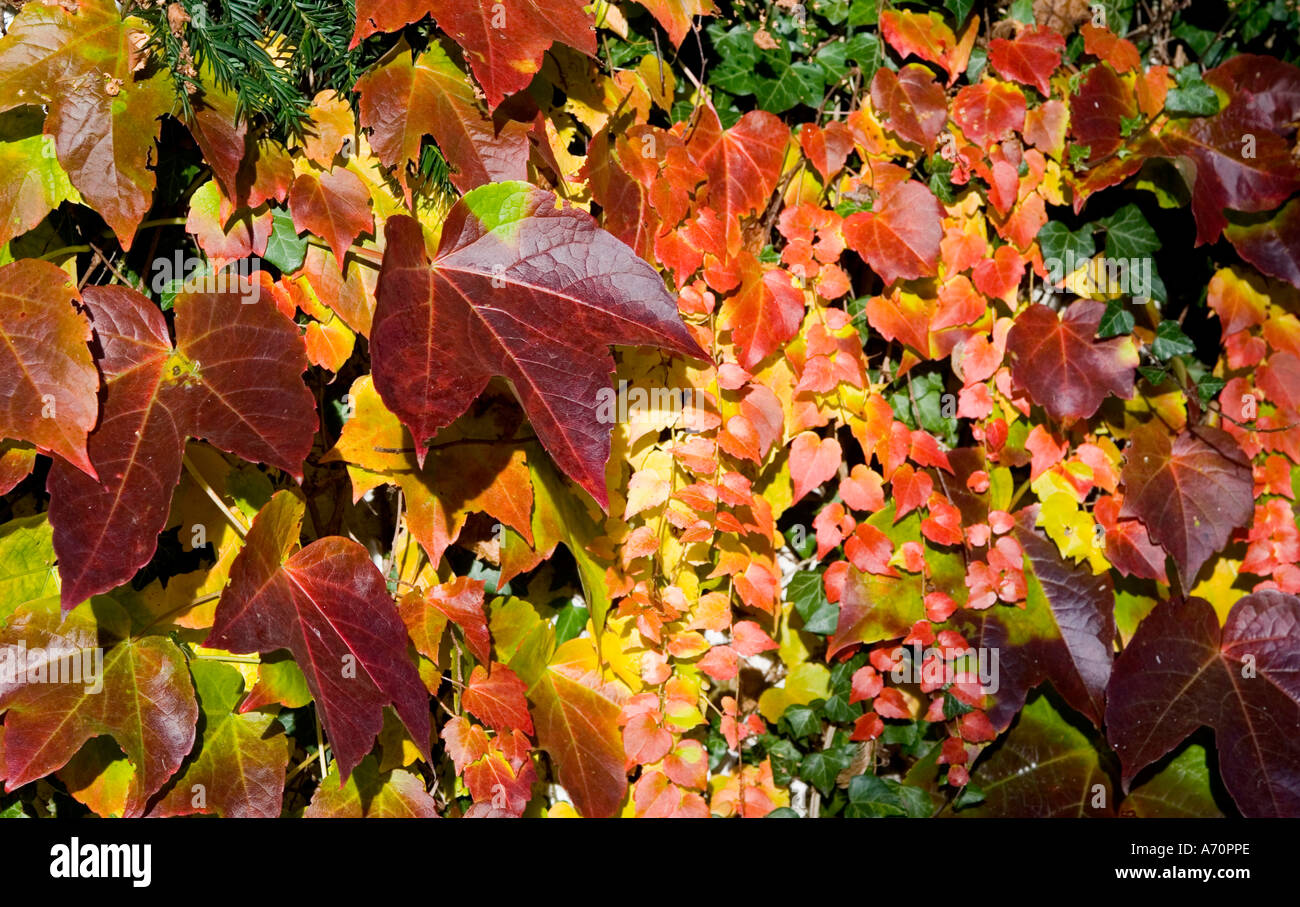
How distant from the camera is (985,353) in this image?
2.00 meters

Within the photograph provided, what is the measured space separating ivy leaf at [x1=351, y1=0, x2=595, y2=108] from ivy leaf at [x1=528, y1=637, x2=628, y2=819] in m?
1.04

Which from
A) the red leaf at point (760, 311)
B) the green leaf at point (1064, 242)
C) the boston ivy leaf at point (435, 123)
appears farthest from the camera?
the green leaf at point (1064, 242)

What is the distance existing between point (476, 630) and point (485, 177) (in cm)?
77

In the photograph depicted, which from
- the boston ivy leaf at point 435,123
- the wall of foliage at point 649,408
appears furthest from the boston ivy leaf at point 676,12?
the boston ivy leaf at point 435,123

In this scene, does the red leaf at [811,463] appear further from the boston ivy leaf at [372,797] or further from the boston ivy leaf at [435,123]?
the boston ivy leaf at [372,797]

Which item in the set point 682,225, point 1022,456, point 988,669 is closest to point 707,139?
point 682,225

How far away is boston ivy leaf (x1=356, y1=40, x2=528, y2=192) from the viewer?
1.58 metres

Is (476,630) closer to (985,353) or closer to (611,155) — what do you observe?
(611,155)

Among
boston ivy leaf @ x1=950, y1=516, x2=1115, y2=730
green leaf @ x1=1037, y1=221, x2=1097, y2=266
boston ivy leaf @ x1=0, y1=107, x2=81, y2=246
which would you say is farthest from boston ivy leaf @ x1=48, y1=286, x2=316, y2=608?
green leaf @ x1=1037, y1=221, x2=1097, y2=266

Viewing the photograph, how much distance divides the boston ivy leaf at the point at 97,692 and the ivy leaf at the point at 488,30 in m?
1.02

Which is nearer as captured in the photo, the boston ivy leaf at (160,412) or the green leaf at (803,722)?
the boston ivy leaf at (160,412)

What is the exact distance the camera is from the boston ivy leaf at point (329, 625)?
143 cm

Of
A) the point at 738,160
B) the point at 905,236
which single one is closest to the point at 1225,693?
the point at 905,236

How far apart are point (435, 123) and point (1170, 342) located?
1.54 meters
